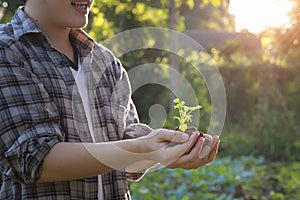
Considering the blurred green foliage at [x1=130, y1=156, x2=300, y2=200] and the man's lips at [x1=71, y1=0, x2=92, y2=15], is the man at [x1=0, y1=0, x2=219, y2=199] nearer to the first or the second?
the man's lips at [x1=71, y1=0, x2=92, y2=15]

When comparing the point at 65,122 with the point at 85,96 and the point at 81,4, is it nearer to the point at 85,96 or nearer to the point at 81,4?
the point at 85,96

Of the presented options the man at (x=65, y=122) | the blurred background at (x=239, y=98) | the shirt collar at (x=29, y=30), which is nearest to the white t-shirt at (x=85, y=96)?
the man at (x=65, y=122)

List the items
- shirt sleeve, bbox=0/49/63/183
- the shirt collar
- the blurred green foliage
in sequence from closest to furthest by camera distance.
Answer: shirt sleeve, bbox=0/49/63/183
the shirt collar
the blurred green foliage

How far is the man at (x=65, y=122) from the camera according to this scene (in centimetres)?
147

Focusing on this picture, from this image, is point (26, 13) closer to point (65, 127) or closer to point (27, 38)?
point (27, 38)

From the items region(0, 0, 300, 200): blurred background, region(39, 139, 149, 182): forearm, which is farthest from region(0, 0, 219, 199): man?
region(0, 0, 300, 200): blurred background

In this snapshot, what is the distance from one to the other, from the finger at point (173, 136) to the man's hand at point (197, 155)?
40 millimetres

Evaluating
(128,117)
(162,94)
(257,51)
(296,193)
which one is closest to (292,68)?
(257,51)

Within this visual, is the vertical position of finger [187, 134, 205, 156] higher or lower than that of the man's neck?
lower

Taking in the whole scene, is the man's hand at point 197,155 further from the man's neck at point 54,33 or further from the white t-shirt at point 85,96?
the man's neck at point 54,33

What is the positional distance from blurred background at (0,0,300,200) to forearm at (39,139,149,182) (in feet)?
10.5

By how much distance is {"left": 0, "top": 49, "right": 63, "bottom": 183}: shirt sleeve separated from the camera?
4.77 ft

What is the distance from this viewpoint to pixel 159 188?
5336mm

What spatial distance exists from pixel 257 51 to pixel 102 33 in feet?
13.6
